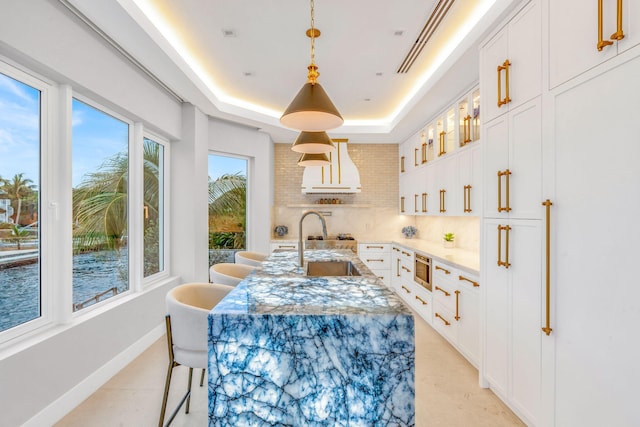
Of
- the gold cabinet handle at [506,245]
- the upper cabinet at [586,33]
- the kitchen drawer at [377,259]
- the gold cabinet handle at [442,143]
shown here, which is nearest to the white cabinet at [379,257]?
the kitchen drawer at [377,259]

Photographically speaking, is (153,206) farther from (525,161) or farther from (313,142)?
(525,161)

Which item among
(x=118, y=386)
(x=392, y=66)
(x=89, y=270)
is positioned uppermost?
(x=392, y=66)

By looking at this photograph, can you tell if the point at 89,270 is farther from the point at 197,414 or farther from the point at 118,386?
the point at 197,414

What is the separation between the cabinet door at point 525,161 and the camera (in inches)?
71.8

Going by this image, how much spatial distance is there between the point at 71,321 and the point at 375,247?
4168 millimetres

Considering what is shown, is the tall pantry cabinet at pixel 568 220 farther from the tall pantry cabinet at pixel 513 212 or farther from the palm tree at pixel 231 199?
the palm tree at pixel 231 199

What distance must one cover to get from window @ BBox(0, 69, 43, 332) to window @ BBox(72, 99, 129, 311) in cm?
35

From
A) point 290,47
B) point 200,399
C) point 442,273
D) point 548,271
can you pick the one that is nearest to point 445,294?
point 442,273

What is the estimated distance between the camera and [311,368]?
4.09 ft

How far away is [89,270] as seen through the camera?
8.66ft

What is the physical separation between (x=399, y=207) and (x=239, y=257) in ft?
11.8

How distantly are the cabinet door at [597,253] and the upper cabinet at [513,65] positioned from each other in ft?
1.04

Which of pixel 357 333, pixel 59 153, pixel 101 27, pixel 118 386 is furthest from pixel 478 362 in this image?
pixel 101 27

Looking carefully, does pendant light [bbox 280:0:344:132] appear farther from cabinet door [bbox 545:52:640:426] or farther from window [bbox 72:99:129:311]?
window [bbox 72:99:129:311]
